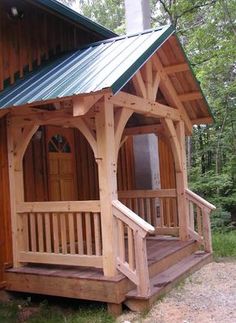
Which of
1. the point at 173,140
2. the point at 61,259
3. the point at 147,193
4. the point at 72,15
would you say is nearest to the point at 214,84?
the point at 147,193

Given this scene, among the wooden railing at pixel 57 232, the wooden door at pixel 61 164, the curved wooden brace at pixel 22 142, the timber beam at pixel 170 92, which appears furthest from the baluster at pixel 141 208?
the curved wooden brace at pixel 22 142

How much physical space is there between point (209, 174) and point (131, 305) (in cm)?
1020

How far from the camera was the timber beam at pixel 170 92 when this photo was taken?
6609mm

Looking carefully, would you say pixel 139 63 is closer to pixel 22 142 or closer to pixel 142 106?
pixel 142 106

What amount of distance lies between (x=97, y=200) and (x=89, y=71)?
1.85 m

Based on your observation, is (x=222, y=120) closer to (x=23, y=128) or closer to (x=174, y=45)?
(x=174, y=45)

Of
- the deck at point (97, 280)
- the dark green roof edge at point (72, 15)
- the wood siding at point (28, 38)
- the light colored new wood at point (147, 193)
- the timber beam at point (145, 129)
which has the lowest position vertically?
the deck at point (97, 280)

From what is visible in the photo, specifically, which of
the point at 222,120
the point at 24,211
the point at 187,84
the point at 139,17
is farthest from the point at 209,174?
the point at 24,211

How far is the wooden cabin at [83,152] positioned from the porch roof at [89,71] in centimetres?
2

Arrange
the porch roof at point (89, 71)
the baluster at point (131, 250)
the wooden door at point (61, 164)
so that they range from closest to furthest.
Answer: the porch roof at point (89, 71), the baluster at point (131, 250), the wooden door at point (61, 164)

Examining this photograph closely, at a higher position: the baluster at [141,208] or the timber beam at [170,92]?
the timber beam at [170,92]

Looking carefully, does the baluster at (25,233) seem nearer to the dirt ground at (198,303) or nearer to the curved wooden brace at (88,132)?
the curved wooden brace at (88,132)

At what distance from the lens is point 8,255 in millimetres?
5746

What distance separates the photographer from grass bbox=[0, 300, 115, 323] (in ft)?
16.1
